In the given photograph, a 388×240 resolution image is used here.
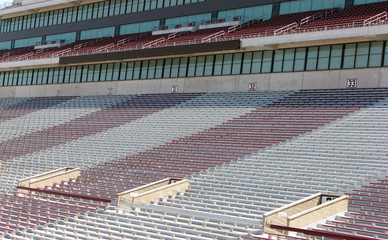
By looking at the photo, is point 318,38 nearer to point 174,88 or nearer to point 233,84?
point 233,84

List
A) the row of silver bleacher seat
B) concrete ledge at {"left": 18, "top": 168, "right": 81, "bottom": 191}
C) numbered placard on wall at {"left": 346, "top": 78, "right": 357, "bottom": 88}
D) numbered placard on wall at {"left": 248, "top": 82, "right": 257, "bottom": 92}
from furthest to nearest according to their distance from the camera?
numbered placard on wall at {"left": 248, "top": 82, "right": 257, "bottom": 92}, numbered placard on wall at {"left": 346, "top": 78, "right": 357, "bottom": 88}, concrete ledge at {"left": 18, "top": 168, "right": 81, "bottom": 191}, the row of silver bleacher seat

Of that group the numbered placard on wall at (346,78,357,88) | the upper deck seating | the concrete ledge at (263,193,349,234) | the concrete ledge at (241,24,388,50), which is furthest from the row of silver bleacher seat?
the upper deck seating

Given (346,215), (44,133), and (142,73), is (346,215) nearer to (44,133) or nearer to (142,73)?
(44,133)

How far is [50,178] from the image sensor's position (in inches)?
878

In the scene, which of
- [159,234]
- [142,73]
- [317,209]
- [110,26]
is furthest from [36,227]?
[110,26]

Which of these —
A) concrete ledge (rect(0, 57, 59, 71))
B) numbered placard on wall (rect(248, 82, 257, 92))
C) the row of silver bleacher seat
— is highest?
concrete ledge (rect(0, 57, 59, 71))

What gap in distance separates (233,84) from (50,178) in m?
12.8

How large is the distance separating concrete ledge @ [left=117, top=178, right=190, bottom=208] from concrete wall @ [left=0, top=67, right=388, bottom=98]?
11.4m

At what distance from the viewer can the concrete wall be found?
26.0 m

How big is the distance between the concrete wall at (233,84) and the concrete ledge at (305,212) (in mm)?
12215

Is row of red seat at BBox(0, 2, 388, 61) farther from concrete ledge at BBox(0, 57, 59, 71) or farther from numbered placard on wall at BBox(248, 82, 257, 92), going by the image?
numbered placard on wall at BBox(248, 82, 257, 92)

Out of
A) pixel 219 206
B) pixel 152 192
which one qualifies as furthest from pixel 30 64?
pixel 219 206

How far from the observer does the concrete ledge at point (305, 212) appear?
13.3 meters

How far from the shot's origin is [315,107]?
80.8ft
